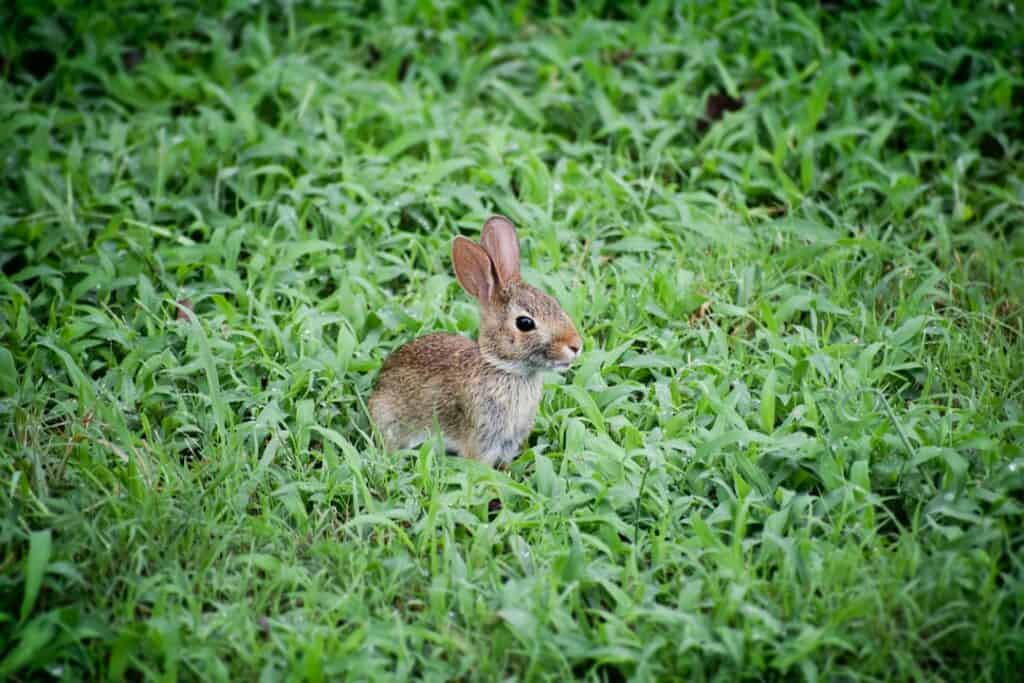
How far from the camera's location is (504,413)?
4570 mm

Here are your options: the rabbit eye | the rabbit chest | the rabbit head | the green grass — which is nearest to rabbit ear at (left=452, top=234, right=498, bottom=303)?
the rabbit head

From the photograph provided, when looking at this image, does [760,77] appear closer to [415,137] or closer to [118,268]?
[415,137]

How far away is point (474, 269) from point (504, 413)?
1.88 feet

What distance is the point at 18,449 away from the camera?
439 cm

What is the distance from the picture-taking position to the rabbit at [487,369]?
450cm

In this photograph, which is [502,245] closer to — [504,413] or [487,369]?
[487,369]

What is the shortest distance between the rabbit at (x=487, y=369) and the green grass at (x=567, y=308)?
0.18 meters

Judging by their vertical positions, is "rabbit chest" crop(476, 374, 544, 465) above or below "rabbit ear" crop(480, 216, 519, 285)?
below

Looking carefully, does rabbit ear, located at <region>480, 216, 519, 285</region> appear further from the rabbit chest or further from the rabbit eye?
the rabbit chest

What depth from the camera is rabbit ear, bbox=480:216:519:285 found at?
4.68m

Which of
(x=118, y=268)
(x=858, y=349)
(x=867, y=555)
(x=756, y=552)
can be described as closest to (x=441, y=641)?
(x=756, y=552)

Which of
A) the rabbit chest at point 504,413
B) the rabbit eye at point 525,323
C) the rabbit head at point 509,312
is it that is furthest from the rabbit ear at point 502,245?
the rabbit chest at point 504,413

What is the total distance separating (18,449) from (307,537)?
1.17 meters

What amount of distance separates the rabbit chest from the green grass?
19 cm
